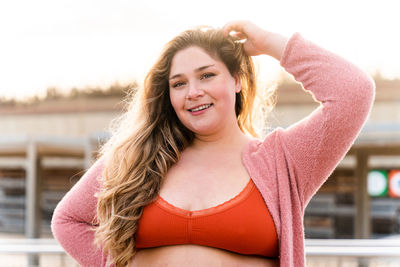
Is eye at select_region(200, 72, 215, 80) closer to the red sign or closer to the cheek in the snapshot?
the cheek

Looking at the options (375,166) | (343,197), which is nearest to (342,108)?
(375,166)

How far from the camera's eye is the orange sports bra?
181 cm

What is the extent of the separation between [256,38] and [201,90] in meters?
0.31

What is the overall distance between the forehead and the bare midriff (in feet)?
2.06

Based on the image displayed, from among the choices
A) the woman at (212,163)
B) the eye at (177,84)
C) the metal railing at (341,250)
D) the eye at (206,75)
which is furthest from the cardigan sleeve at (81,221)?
the metal railing at (341,250)

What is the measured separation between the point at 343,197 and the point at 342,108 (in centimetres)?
1754

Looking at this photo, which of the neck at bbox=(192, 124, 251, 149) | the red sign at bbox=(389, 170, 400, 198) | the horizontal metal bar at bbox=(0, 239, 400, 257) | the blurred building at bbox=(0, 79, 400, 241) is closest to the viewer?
the neck at bbox=(192, 124, 251, 149)

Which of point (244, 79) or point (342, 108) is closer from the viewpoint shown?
point (342, 108)

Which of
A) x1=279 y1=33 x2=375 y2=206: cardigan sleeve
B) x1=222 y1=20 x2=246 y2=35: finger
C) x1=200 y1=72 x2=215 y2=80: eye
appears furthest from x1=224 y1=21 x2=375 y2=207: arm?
x1=200 y1=72 x2=215 y2=80: eye

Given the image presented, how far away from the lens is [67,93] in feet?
72.7

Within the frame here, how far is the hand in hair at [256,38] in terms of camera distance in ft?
6.52

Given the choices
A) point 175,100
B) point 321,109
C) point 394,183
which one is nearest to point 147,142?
point 175,100

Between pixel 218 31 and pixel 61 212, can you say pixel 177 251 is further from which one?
pixel 218 31

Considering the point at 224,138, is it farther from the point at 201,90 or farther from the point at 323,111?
the point at 323,111
